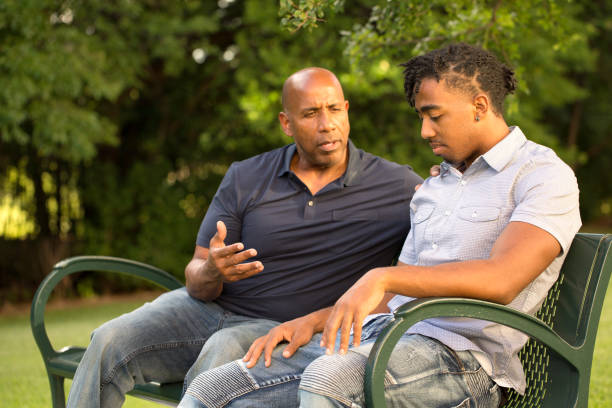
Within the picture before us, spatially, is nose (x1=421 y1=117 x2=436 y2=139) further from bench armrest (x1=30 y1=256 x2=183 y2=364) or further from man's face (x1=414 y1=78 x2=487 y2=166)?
bench armrest (x1=30 y1=256 x2=183 y2=364)

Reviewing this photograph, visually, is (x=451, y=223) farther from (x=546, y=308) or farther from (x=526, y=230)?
(x=546, y=308)

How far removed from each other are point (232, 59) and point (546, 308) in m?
9.47

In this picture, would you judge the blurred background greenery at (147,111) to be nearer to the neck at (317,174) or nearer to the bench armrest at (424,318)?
the neck at (317,174)

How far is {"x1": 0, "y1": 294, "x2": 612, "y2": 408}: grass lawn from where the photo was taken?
14.9ft

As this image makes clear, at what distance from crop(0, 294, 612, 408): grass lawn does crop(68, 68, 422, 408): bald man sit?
1591mm

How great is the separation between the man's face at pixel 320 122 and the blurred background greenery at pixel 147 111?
510cm

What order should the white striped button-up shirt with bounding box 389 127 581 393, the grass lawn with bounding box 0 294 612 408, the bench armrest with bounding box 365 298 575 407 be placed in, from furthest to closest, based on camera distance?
1. the grass lawn with bounding box 0 294 612 408
2. the white striped button-up shirt with bounding box 389 127 581 393
3. the bench armrest with bounding box 365 298 575 407

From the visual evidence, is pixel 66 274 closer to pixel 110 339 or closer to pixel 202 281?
pixel 110 339

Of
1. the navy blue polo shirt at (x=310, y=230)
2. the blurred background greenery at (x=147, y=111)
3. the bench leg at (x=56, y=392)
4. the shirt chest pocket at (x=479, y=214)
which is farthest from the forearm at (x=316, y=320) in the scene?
the blurred background greenery at (x=147, y=111)

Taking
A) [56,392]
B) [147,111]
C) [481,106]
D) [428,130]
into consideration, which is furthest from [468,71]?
[147,111]

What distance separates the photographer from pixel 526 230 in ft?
7.06

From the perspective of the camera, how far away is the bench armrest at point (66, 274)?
3.46 meters

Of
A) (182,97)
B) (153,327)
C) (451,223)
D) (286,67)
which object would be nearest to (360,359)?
(451,223)

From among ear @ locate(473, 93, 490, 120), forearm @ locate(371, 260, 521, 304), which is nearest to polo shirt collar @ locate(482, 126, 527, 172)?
ear @ locate(473, 93, 490, 120)
